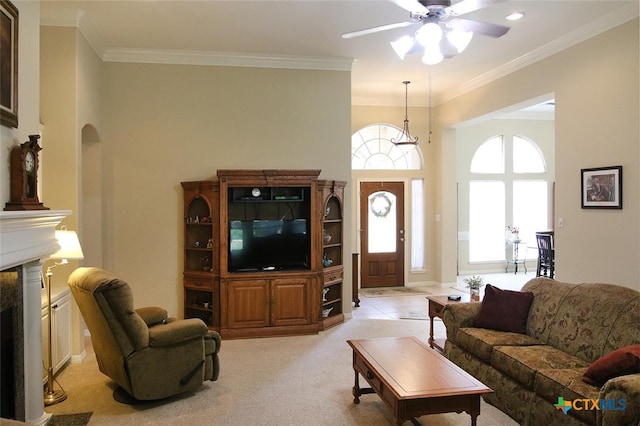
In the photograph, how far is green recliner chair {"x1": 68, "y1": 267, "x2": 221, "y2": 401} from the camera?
3527 millimetres

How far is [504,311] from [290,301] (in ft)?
8.28

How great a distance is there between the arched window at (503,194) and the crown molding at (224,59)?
Answer: 5.06 meters

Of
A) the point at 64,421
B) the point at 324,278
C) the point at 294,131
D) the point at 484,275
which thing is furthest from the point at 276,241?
the point at 484,275

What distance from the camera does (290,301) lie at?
5.70 meters

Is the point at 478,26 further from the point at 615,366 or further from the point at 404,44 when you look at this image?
the point at 615,366

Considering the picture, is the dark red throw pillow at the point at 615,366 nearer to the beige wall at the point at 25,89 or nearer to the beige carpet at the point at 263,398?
the beige carpet at the point at 263,398

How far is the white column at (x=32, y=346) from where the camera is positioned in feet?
10.4

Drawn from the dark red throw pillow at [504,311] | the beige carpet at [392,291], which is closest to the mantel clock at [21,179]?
the dark red throw pillow at [504,311]

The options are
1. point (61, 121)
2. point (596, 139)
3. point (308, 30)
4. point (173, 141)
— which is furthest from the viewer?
point (173, 141)

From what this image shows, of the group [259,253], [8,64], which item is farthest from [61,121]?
[259,253]

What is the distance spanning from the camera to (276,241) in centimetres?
586

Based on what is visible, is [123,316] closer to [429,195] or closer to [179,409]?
[179,409]

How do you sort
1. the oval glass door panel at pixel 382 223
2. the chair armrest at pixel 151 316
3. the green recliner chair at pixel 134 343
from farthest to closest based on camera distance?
the oval glass door panel at pixel 382 223 < the chair armrest at pixel 151 316 < the green recliner chair at pixel 134 343

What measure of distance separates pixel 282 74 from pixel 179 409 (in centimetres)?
423
